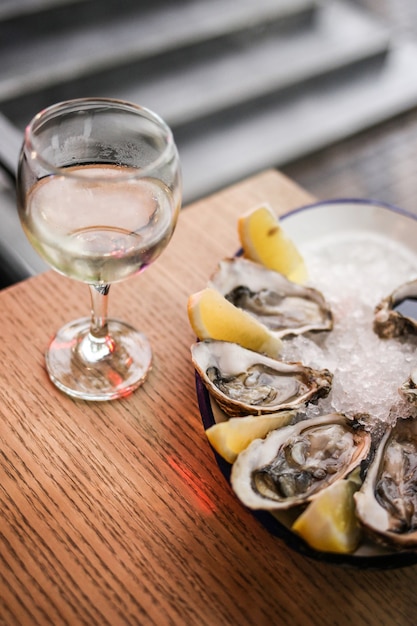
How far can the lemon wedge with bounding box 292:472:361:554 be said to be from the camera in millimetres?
539

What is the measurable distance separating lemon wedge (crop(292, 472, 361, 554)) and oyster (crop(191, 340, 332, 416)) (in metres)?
0.11

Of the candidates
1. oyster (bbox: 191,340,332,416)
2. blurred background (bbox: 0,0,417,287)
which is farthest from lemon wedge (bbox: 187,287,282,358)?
blurred background (bbox: 0,0,417,287)

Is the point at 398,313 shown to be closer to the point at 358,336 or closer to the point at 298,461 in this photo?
the point at 358,336

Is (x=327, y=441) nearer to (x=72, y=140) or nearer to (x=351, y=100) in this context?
(x=72, y=140)

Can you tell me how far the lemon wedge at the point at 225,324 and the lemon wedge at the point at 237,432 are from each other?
107mm

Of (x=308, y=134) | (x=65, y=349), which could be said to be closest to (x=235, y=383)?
(x=65, y=349)

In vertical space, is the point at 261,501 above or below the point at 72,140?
below

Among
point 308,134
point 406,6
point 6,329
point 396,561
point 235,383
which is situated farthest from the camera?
point 406,6

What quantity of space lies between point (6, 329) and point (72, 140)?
0.76ft

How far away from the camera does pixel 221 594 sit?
1.94 ft

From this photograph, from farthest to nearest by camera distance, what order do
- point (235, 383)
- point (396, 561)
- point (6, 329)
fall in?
1. point (6, 329)
2. point (235, 383)
3. point (396, 561)

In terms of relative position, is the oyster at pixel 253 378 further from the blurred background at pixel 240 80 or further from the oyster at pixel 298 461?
the blurred background at pixel 240 80

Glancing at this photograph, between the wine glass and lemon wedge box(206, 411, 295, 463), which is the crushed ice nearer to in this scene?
lemon wedge box(206, 411, 295, 463)

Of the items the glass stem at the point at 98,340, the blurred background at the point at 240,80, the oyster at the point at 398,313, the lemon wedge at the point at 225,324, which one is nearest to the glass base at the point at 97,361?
the glass stem at the point at 98,340
